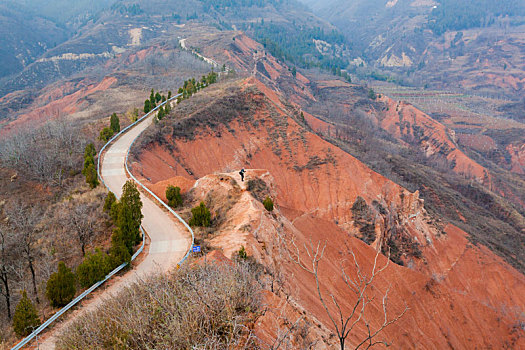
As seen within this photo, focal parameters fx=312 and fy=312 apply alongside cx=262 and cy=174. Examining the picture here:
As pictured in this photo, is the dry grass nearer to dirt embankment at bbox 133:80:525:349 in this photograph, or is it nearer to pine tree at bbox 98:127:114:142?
dirt embankment at bbox 133:80:525:349

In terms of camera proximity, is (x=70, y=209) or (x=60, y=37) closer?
(x=70, y=209)

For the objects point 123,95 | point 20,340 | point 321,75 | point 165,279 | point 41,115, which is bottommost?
point 321,75

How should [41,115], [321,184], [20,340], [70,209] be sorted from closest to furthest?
[20,340] → [70,209] → [321,184] → [41,115]

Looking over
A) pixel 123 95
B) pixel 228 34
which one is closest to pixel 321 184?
pixel 123 95

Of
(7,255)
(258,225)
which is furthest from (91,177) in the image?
(258,225)

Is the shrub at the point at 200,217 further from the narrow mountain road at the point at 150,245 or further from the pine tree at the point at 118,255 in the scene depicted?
the pine tree at the point at 118,255

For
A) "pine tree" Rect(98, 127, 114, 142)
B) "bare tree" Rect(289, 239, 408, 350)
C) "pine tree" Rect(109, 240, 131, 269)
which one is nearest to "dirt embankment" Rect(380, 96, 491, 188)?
"bare tree" Rect(289, 239, 408, 350)

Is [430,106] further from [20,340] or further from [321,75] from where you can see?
[20,340]

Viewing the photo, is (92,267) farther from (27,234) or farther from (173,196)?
(173,196)
